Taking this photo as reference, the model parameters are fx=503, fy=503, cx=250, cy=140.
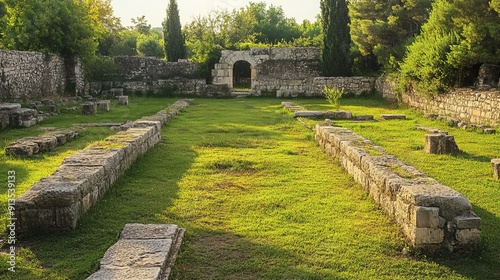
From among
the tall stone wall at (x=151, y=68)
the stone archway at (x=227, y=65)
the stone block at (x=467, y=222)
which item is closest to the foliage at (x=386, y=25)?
the stone archway at (x=227, y=65)

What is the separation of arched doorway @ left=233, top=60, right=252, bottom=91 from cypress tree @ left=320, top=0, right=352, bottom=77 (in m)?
6.80

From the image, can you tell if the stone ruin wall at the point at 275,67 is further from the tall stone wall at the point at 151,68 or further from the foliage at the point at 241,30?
the foliage at the point at 241,30

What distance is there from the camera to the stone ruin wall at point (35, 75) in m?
16.5

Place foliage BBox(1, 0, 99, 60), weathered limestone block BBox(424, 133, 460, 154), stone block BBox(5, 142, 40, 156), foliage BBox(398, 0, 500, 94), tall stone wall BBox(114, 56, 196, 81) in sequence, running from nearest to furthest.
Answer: stone block BBox(5, 142, 40, 156) < weathered limestone block BBox(424, 133, 460, 154) < foliage BBox(398, 0, 500, 94) < foliage BBox(1, 0, 99, 60) < tall stone wall BBox(114, 56, 196, 81)

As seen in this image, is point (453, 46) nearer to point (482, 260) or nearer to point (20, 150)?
point (482, 260)

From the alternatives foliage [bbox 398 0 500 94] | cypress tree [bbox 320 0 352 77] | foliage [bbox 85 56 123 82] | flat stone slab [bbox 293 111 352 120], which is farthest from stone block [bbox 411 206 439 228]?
foliage [bbox 85 56 123 82]

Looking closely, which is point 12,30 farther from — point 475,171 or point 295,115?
point 475,171

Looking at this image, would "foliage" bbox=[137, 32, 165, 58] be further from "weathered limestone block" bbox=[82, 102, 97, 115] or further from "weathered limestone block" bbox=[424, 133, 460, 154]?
"weathered limestone block" bbox=[424, 133, 460, 154]

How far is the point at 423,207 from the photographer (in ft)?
17.0

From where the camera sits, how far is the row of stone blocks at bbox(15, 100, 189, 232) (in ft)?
17.5

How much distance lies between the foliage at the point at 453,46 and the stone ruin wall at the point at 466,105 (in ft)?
1.49

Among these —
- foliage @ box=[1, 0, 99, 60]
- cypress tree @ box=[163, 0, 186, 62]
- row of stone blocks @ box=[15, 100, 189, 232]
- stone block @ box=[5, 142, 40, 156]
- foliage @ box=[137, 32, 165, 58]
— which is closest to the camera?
row of stone blocks @ box=[15, 100, 189, 232]

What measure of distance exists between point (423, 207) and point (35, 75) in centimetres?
1720

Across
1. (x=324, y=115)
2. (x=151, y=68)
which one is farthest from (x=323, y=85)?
(x=324, y=115)
